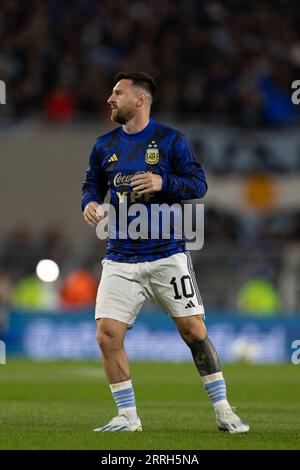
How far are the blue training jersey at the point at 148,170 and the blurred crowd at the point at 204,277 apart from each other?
11.8 m

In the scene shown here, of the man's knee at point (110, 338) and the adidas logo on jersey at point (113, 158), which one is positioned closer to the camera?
the man's knee at point (110, 338)

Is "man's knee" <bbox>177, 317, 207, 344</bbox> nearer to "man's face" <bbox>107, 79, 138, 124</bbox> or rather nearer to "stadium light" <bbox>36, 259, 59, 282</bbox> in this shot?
"man's face" <bbox>107, 79, 138, 124</bbox>

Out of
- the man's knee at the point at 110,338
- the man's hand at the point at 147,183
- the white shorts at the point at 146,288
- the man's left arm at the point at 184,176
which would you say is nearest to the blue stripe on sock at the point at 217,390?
the white shorts at the point at 146,288

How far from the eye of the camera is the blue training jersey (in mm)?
8898

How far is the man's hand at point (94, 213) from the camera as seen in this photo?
8.77m

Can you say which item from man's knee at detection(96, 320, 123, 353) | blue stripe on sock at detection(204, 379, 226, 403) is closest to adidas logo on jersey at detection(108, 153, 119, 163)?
man's knee at detection(96, 320, 123, 353)

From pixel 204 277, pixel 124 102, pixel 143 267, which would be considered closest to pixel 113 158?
pixel 124 102

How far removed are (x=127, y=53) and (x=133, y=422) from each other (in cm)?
1629

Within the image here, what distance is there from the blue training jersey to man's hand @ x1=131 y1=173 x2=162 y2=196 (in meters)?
0.13

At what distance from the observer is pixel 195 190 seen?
8859 millimetres

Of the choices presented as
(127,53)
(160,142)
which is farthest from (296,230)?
(160,142)

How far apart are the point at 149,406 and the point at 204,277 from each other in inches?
369

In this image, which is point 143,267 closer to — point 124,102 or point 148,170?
point 148,170

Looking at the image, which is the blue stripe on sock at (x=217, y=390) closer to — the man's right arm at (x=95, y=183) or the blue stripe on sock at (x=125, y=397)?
the blue stripe on sock at (x=125, y=397)
